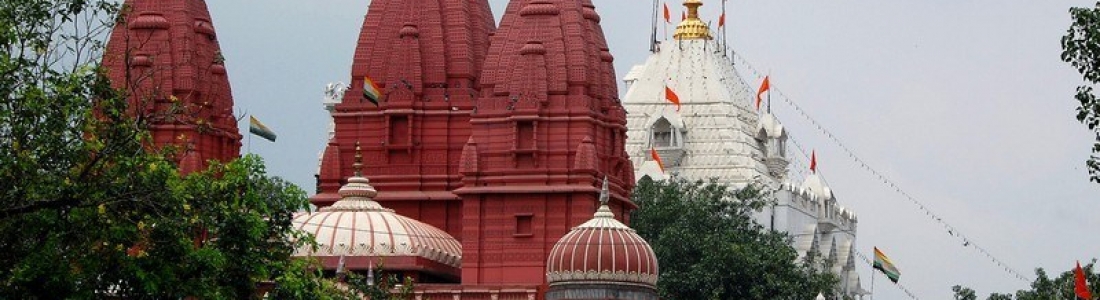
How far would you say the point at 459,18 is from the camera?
71938mm

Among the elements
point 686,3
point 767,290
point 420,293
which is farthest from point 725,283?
point 686,3

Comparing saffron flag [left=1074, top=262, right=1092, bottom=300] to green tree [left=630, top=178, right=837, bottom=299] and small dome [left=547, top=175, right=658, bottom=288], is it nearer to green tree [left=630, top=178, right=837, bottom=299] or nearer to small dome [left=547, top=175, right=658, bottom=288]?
small dome [left=547, top=175, right=658, bottom=288]

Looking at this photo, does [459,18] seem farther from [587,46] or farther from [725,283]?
[725,283]

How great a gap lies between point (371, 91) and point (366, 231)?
5507 mm

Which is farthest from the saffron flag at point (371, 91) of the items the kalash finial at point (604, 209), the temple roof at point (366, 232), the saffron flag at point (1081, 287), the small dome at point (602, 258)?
the saffron flag at point (1081, 287)

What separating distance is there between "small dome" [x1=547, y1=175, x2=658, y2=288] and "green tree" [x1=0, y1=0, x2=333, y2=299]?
1813 cm

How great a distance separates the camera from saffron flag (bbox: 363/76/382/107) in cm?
7019

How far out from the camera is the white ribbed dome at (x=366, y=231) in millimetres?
65250

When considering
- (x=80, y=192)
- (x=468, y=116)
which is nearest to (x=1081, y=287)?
(x=468, y=116)

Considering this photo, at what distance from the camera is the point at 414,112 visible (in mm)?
71062

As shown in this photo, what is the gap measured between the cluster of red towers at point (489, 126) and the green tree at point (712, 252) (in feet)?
33.5

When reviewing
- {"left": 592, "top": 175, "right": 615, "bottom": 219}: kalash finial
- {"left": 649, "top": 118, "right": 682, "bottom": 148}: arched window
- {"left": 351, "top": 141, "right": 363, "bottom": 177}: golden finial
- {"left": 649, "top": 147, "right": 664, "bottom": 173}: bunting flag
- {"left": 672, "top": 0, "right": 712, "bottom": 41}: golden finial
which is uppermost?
{"left": 672, "top": 0, "right": 712, "bottom": 41}: golden finial

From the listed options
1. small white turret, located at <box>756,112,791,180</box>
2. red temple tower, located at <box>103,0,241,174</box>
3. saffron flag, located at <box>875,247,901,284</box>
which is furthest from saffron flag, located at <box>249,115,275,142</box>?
small white turret, located at <box>756,112,791,180</box>

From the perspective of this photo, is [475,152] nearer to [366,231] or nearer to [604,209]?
[366,231]
